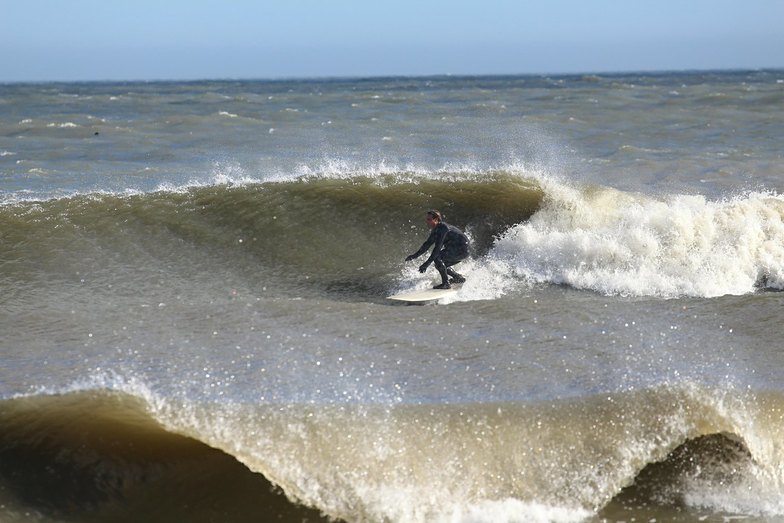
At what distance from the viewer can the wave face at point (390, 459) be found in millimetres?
6406

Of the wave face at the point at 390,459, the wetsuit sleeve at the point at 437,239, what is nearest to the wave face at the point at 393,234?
the wetsuit sleeve at the point at 437,239

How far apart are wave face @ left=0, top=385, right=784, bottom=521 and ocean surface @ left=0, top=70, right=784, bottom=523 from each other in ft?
0.06

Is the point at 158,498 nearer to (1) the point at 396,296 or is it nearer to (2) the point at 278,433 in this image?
(2) the point at 278,433

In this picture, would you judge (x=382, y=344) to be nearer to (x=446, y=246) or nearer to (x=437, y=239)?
(x=437, y=239)

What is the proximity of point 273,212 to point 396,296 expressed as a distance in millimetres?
4125

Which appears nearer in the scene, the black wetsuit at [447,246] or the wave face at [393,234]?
the black wetsuit at [447,246]

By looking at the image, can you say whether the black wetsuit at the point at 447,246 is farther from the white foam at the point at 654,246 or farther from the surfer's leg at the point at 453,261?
the white foam at the point at 654,246

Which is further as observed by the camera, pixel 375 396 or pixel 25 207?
pixel 25 207

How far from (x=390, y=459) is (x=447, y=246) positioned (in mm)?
6178

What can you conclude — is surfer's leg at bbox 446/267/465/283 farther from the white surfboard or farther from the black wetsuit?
the white surfboard

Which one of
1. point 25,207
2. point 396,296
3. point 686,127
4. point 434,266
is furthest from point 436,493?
point 686,127

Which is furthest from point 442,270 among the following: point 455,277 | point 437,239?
point 437,239

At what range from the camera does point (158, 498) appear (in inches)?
261

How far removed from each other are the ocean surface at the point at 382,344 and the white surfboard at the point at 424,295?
0.23 meters
